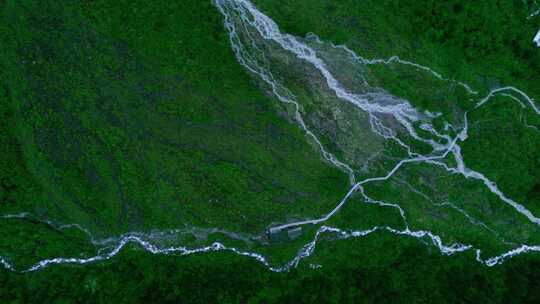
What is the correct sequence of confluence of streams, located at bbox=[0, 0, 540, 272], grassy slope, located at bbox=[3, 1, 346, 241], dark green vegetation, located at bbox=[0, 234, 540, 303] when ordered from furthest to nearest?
confluence of streams, located at bbox=[0, 0, 540, 272] < grassy slope, located at bbox=[3, 1, 346, 241] < dark green vegetation, located at bbox=[0, 234, 540, 303]

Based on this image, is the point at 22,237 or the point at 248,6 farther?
the point at 248,6

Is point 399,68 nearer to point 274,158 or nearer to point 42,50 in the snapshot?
point 274,158

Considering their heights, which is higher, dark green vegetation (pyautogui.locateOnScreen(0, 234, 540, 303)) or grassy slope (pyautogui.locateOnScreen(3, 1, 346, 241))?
grassy slope (pyautogui.locateOnScreen(3, 1, 346, 241))

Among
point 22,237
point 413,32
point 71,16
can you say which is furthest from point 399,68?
point 22,237

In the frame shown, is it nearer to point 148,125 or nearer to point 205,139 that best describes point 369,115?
point 205,139

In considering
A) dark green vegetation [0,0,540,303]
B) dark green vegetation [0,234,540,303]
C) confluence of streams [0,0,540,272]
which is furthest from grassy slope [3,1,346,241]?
dark green vegetation [0,234,540,303]

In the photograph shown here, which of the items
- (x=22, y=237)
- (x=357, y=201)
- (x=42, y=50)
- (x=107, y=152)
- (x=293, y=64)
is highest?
(x=42, y=50)

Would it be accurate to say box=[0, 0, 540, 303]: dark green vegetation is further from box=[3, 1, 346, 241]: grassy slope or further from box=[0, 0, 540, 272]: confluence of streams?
box=[0, 0, 540, 272]: confluence of streams

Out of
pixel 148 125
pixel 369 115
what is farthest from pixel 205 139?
pixel 369 115

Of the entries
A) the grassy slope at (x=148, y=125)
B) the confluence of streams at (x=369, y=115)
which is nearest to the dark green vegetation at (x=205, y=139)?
the grassy slope at (x=148, y=125)
